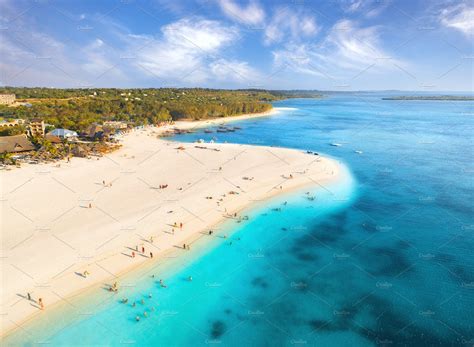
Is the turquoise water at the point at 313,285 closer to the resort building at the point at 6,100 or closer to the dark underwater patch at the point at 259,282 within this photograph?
the dark underwater patch at the point at 259,282

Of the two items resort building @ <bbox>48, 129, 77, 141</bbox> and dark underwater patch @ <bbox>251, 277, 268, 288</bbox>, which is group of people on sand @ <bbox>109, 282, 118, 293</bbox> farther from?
resort building @ <bbox>48, 129, 77, 141</bbox>

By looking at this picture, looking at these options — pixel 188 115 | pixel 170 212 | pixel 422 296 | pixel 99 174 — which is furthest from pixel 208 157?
pixel 188 115

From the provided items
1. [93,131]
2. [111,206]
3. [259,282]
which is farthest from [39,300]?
[93,131]

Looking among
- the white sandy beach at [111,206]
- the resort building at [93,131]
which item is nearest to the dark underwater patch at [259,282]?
the white sandy beach at [111,206]

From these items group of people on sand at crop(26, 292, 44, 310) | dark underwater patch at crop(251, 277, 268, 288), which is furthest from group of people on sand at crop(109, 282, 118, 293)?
dark underwater patch at crop(251, 277, 268, 288)

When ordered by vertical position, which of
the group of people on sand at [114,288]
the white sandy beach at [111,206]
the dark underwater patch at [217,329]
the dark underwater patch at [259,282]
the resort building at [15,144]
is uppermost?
the resort building at [15,144]

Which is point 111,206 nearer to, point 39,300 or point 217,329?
point 39,300
